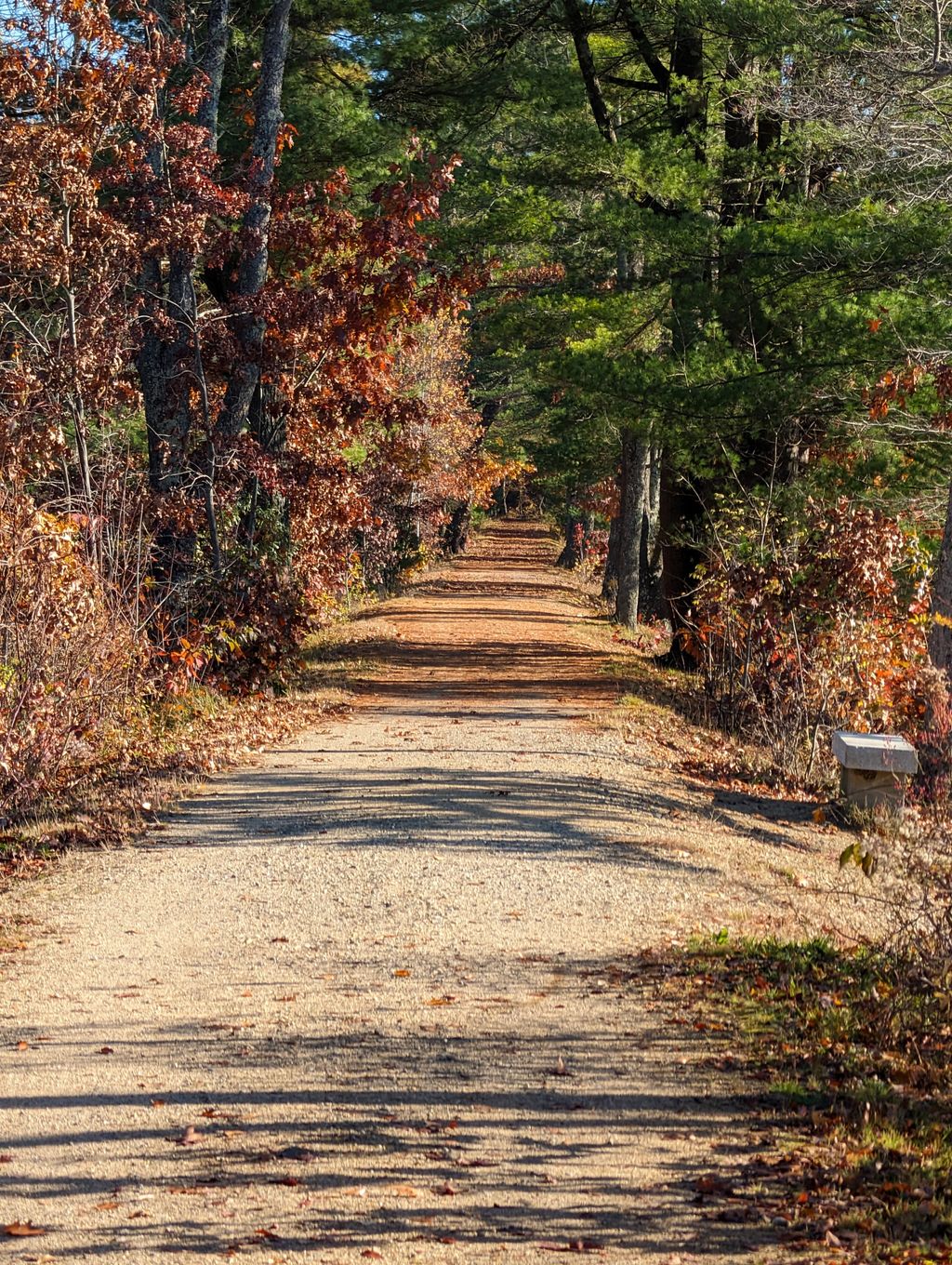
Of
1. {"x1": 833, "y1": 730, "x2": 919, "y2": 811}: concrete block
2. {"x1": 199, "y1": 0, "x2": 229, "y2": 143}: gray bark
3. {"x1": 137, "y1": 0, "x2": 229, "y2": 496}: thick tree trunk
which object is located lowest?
{"x1": 833, "y1": 730, "x2": 919, "y2": 811}: concrete block

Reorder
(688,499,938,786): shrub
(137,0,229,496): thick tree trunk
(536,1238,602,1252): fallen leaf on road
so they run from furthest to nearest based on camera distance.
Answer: (137,0,229,496): thick tree trunk < (688,499,938,786): shrub < (536,1238,602,1252): fallen leaf on road

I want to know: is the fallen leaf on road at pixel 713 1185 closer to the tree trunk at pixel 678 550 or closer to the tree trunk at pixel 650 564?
the tree trunk at pixel 678 550

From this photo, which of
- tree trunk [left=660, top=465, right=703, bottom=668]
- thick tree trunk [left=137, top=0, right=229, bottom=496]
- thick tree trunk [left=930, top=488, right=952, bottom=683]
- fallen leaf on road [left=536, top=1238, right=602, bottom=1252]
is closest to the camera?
fallen leaf on road [left=536, top=1238, right=602, bottom=1252]

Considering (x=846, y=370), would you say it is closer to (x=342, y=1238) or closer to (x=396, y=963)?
(x=396, y=963)

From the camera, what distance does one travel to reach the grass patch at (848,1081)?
4.80 metres

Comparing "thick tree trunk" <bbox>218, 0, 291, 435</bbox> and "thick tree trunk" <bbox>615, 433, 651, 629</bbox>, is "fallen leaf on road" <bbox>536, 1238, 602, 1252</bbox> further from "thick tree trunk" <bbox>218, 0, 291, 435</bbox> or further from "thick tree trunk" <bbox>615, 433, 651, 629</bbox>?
"thick tree trunk" <bbox>615, 433, 651, 629</bbox>

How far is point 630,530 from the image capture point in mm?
27875

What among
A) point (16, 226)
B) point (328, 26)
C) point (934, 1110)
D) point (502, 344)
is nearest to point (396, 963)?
point (934, 1110)

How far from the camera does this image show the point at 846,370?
15.8m

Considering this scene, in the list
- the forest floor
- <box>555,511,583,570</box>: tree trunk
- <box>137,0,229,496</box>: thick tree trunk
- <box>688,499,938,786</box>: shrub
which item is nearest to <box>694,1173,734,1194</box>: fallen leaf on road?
the forest floor

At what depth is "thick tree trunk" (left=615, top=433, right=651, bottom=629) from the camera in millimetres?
27625

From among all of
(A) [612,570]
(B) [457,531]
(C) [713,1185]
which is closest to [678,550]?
(A) [612,570]

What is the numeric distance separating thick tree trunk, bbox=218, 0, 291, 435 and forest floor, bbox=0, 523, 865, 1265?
5927 mm

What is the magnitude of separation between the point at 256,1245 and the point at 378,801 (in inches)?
260
